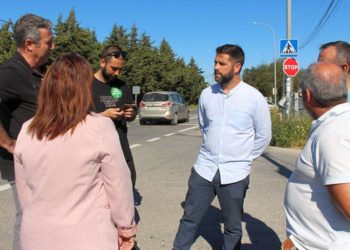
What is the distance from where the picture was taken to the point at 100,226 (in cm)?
232

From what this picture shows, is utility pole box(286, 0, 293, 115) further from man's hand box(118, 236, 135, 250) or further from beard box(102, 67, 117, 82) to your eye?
man's hand box(118, 236, 135, 250)

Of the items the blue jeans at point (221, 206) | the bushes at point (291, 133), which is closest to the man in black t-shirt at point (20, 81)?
the blue jeans at point (221, 206)

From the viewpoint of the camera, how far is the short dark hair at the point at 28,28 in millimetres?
3283

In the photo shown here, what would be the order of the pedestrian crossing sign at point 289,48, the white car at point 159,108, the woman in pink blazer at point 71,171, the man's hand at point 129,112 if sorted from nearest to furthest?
the woman in pink blazer at point 71,171 < the man's hand at point 129,112 < the pedestrian crossing sign at point 289,48 < the white car at point 159,108

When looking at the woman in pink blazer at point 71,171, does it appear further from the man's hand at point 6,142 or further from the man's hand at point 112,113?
the man's hand at point 112,113

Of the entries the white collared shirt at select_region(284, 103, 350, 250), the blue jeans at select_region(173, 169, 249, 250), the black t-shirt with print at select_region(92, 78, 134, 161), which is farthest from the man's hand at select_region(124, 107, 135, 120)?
the white collared shirt at select_region(284, 103, 350, 250)

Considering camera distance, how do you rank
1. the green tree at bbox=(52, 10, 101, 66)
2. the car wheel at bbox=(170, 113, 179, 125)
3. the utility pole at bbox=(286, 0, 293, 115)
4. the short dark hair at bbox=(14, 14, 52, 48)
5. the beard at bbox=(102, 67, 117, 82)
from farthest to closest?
the green tree at bbox=(52, 10, 101, 66), the car wheel at bbox=(170, 113, 179, 125), the utility pole at bbox=(286, 0, 293, 115), the beard at bbox=(102, 67, 117, 82), the short dark hair at bbox=(14, 14, 52, 48)

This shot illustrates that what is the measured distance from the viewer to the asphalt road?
16.6ft

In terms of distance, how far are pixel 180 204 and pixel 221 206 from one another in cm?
267

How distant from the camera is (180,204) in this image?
6.61m

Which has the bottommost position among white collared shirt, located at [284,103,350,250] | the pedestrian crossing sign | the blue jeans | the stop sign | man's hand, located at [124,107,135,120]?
the blue jeans

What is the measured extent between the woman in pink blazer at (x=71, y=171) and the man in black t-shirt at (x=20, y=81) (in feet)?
2.65

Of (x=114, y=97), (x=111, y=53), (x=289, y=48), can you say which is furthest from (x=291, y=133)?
(x=111, y=53)

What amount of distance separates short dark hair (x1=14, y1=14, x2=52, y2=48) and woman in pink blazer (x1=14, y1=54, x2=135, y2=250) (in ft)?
3.27
